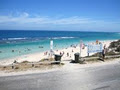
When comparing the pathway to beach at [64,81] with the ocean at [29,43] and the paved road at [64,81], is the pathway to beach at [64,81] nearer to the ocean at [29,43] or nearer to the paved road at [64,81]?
the paved road at [64,81]

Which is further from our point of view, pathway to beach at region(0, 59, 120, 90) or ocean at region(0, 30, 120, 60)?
ocean at region(0, 30, 120, 60)

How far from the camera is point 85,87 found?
916 centimetres

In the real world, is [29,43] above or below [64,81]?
above

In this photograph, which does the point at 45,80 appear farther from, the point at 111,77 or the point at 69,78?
the point at 111,77

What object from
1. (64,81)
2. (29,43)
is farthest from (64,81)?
(29,43)

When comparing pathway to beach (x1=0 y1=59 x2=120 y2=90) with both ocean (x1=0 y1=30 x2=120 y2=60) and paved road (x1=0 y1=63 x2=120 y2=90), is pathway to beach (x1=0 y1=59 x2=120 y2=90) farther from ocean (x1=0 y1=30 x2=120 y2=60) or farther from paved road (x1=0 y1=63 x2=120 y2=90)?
ocean (x1=0 y1=30 x2=120 y2=60)

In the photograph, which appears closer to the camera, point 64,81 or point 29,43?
point 64,81

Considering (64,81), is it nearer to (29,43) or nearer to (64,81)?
(64,81)

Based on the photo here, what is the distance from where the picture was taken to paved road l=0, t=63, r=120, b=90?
357 inches

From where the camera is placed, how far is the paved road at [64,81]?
9078 millimetres

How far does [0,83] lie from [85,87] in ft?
18.0

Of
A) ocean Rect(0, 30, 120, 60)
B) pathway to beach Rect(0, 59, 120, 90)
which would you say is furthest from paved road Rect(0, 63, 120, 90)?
ocean Rect(0, 30, 120, 60)

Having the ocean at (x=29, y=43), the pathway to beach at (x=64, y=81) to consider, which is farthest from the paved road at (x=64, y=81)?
the ocean at (x=29, y=43)

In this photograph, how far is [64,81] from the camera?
10195mm
